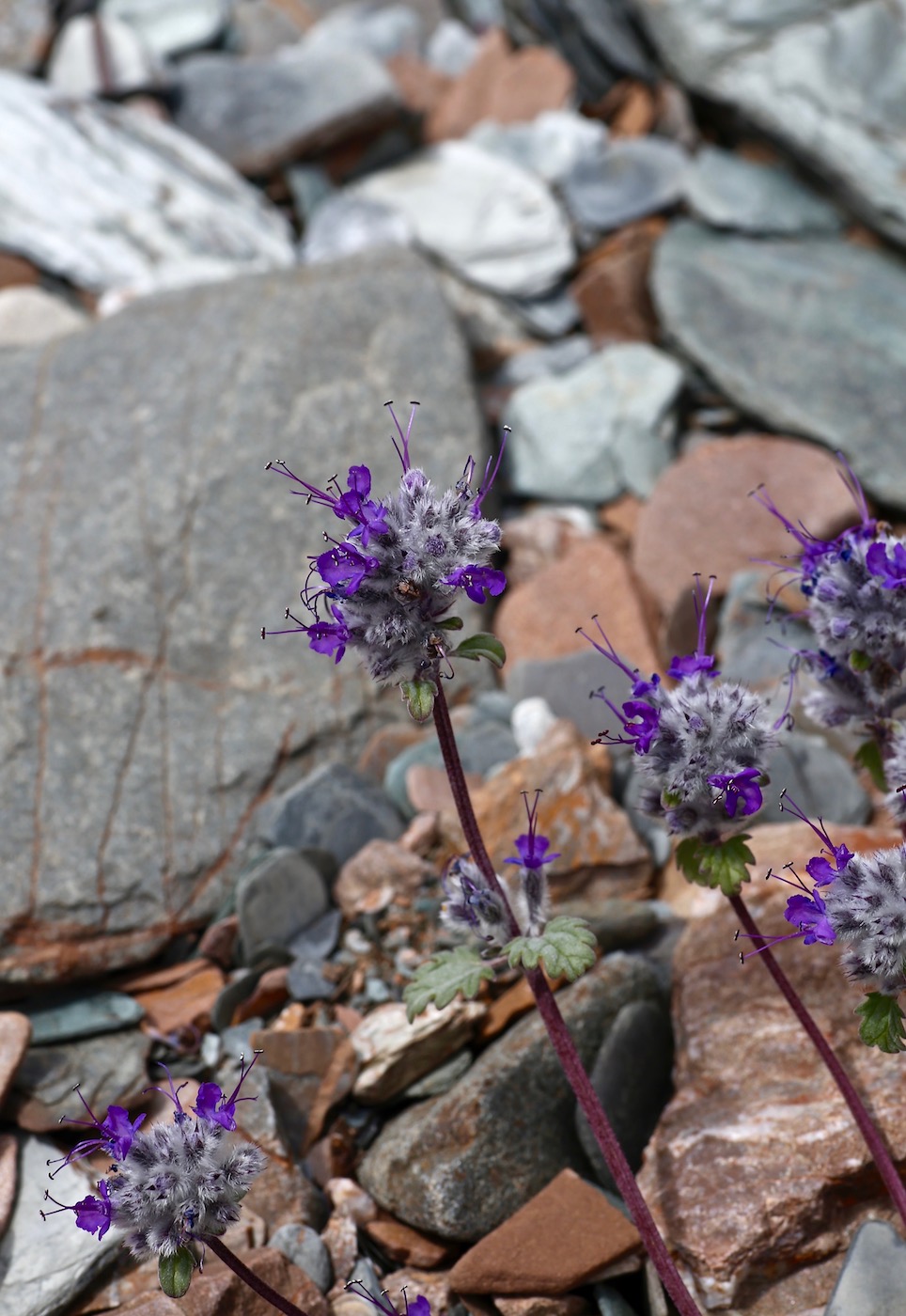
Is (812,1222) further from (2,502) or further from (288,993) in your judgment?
(2,502)

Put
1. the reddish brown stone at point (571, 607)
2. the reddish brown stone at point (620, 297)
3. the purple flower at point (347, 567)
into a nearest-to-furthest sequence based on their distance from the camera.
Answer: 1. the purple flower at point (347, 567)
2. the reddish brown stone at point (571, 607)
3. the reddish brown stone at point (620, 297)

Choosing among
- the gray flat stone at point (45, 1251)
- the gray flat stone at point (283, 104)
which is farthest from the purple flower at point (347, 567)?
the gray flat stone at point (283, 104)

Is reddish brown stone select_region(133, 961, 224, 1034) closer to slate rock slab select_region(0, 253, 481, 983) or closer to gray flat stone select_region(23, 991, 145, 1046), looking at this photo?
gray flat stone select_region(23, 991, 145, 1046)

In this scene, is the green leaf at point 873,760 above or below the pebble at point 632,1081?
above

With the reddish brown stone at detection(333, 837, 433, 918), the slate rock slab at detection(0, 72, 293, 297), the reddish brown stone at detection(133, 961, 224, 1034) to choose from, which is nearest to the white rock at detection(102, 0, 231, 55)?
the slate rock slab at detection(0, 72, 293, 297)

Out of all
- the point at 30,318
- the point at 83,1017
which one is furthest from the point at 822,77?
the point at 83,1017

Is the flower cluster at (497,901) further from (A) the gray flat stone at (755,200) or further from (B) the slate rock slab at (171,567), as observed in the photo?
(A) the gray flat stone at (755,200)

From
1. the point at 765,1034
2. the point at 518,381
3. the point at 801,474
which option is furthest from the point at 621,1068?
the point at 518,381

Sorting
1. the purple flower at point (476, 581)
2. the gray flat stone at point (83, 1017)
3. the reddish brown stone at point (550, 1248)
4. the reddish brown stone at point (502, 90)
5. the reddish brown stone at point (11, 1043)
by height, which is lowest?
the gray flat stone at point (83, 1017)
